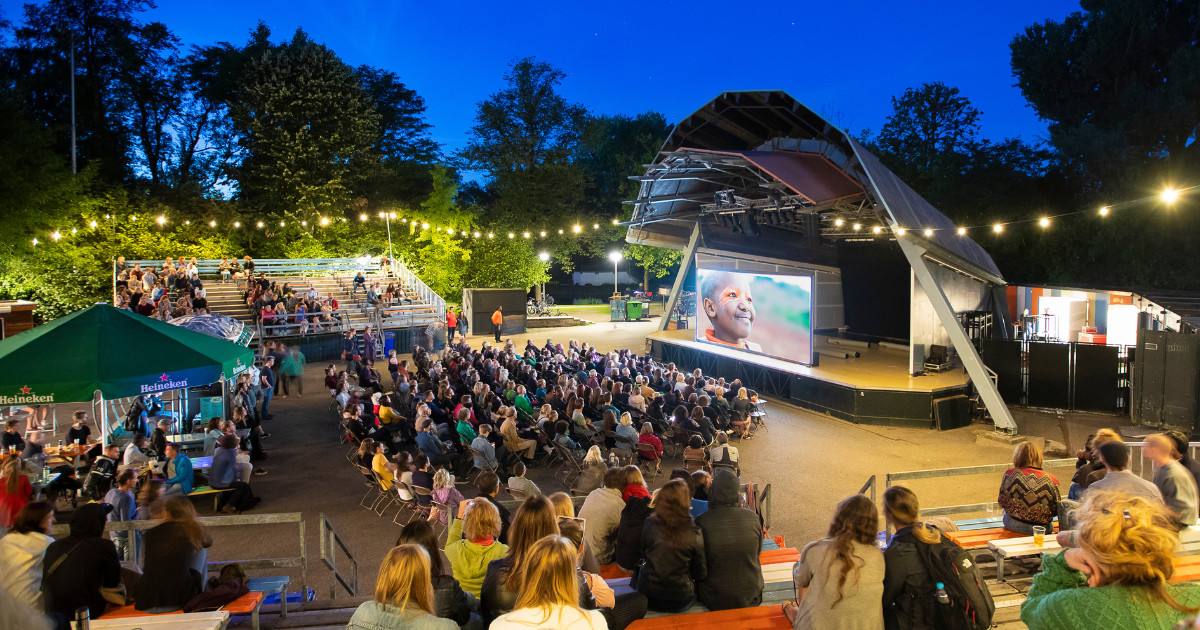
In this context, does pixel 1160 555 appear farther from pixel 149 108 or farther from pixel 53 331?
pixel 149 108

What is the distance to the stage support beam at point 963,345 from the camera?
12102 mm

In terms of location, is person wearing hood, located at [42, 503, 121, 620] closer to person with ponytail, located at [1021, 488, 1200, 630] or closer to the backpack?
the backpack

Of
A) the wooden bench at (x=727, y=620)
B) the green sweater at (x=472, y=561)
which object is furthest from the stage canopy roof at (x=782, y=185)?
the green sweater at (x=472, y=561)

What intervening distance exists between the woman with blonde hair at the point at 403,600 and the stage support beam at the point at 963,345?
12192 millimetres

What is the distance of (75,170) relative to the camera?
87.6 ft

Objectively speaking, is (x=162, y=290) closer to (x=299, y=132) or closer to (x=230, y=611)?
(x=299, y=132)

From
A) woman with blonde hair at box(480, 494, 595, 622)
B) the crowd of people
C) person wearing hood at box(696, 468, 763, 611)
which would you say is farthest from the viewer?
the crowd of people

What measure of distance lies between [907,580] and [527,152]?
114 ft

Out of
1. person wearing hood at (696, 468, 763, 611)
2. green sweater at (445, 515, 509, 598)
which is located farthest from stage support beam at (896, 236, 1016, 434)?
green sweater at (445, 515, 509, 598)

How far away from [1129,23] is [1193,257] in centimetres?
860

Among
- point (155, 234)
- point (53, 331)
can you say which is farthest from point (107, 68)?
point (53, 331)

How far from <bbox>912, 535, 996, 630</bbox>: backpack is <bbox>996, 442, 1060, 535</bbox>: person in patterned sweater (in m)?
2.25

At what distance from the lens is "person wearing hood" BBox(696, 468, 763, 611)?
365cm

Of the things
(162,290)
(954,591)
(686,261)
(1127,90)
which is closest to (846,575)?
(954,591)
